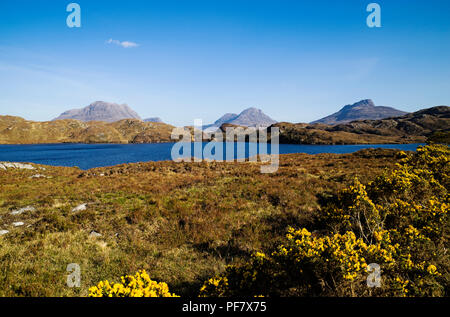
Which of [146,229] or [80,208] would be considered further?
[80,208]

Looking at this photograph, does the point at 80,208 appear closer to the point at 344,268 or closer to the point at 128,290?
the point at 128,290

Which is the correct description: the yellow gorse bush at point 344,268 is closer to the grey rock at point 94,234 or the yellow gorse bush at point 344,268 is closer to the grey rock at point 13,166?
the grey rock at point 94,234

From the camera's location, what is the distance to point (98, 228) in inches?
413

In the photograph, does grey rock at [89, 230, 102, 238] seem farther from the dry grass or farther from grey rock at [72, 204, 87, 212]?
grey rock at [72, 204, 87, 212]

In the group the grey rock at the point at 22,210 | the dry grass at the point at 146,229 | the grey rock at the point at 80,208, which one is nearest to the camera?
the dry grass at the point at 146,229

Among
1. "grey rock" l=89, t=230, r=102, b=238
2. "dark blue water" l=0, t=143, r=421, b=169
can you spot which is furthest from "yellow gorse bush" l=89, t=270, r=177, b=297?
"dark blue water" l=0, t=143, r=421, b=169

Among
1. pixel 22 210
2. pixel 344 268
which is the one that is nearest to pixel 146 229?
pixel 344 268

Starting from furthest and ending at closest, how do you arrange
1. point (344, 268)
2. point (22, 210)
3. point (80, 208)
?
point (80, 208) < point (22, 210) < point (344, 268)

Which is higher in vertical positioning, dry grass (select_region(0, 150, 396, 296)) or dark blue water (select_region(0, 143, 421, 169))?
dark blue water (select_region(0, 143, 421, 169))

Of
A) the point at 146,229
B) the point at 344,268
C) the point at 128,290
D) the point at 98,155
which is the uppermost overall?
the point at 98,155

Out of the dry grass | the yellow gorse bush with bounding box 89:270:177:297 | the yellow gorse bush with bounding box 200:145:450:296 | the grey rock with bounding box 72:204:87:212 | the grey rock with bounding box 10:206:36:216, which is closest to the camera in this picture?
the yellow gorse bush with bounding box 89:270:177:297

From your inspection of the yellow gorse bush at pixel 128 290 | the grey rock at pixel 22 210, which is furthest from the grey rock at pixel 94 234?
the yellow gorse bush at pixel 128 290

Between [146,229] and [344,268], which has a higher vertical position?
[344,268]
